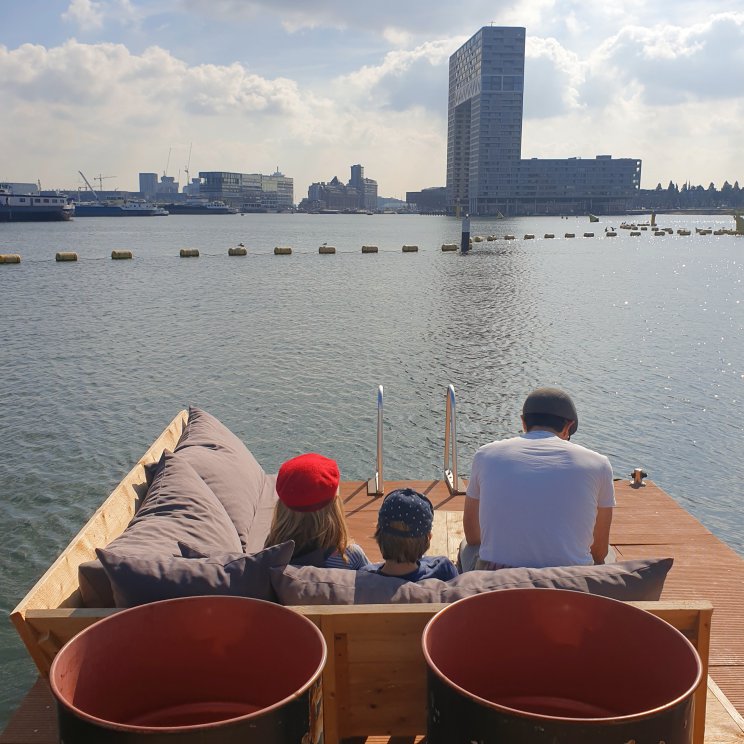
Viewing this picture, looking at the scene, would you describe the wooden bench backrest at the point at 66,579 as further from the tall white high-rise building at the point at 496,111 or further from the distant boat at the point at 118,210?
the tall white high-rise building at the point at 496,111

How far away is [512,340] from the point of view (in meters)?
19.7

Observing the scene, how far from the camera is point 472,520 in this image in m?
4.07

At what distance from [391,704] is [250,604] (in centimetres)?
99

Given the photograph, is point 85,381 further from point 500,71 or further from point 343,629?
point 500,71

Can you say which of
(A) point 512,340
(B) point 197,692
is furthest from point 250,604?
(A) point 512,340

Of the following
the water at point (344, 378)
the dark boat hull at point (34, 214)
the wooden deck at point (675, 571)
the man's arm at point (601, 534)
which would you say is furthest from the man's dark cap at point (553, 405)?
the dark boat hull at point (34, 214)

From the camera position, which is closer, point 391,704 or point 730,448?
point 391,704

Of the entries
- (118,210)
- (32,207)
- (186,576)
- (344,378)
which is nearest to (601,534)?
(186,576)

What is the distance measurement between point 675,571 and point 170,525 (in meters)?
3.38

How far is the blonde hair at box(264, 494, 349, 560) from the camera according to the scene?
342cm

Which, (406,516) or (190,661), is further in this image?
(406,516)

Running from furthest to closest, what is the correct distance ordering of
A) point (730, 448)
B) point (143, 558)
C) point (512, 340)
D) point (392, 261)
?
point (392, 261)
point (512, 340)
point (730, 448)
point (143, 558)

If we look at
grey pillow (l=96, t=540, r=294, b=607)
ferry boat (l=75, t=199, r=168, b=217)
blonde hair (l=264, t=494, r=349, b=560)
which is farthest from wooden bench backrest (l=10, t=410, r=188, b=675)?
ferry boat (l=75, t=199, r=168, b=217)

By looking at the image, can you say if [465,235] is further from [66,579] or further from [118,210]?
[118,210]
